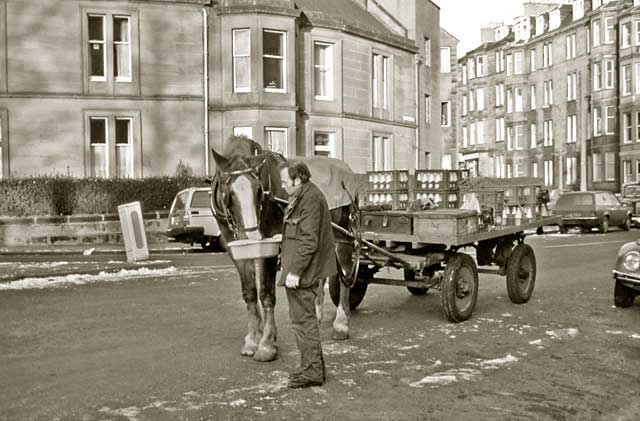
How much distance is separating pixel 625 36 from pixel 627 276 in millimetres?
55435

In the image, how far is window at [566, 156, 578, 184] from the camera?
229 ft

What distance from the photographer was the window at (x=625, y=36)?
6100 cm

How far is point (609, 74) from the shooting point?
208 ft

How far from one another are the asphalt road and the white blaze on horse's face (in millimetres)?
1315

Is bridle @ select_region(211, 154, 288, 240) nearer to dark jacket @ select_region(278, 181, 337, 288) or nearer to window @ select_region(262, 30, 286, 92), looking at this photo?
dark jacket @ select_region(278, 181, 337, 288)

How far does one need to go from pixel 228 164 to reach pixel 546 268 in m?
11.2

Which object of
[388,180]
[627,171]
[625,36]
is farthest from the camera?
[625,36]

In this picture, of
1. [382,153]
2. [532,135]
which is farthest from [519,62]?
[382,153]

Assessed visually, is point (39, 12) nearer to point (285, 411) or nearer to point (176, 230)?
point (176, 230)

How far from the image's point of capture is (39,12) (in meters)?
29.3

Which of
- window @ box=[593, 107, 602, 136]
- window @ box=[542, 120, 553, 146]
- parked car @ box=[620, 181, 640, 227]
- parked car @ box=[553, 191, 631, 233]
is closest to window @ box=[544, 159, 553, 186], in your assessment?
window @ box=[542, 120, 553, 146]

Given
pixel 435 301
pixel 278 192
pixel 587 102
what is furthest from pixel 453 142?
pixel 278 192

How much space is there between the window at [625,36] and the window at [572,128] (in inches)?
365

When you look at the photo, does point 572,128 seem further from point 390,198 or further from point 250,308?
point 250,308
